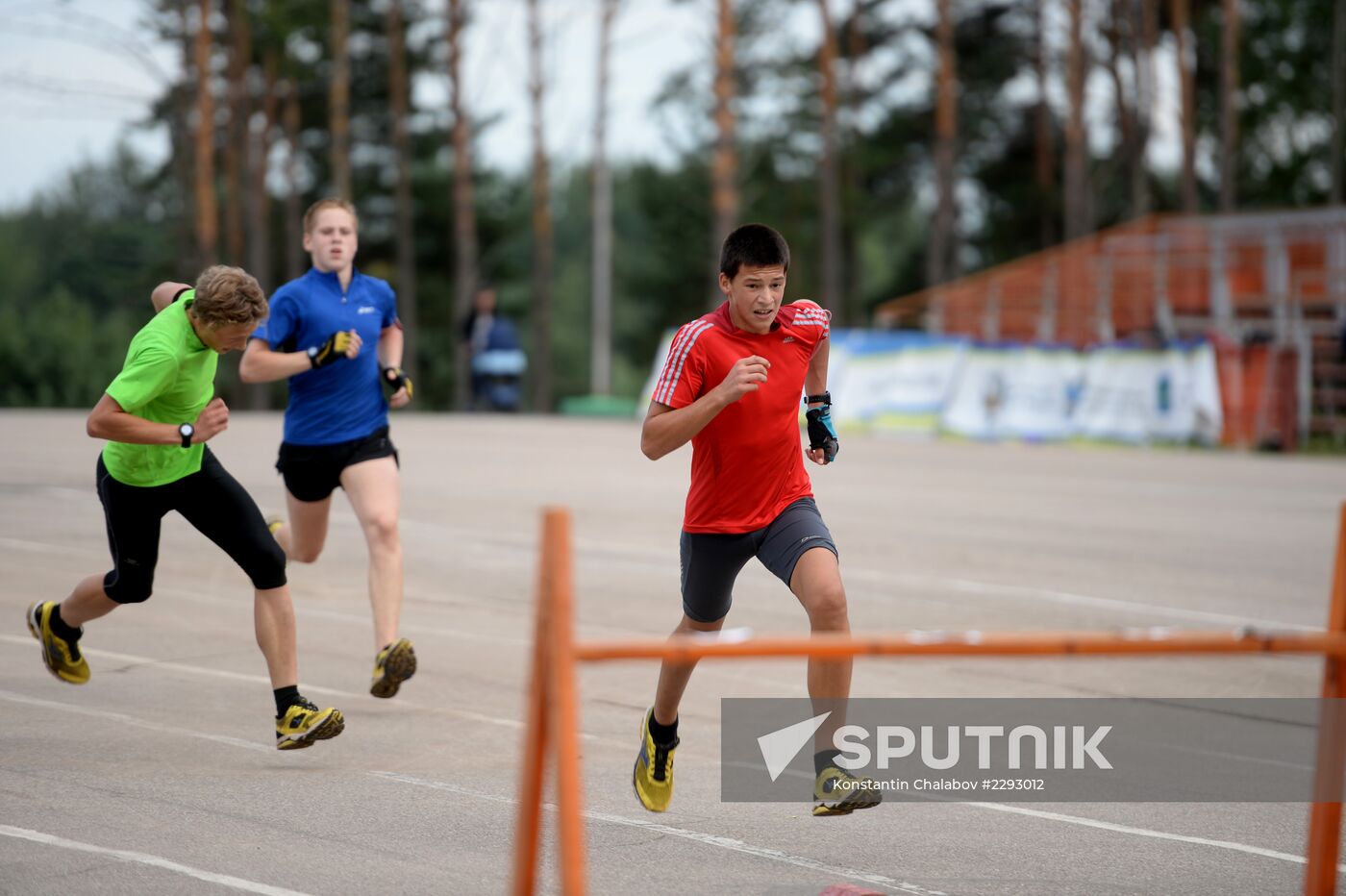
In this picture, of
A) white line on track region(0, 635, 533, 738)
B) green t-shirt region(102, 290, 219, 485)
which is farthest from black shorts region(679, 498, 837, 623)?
green t-shirt region(102, 290, 219, 485)

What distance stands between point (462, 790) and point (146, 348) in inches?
82.7

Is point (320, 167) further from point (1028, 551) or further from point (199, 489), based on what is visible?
point (199, 489)

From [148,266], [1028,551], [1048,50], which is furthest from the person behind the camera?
[148,266]

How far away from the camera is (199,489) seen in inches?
252

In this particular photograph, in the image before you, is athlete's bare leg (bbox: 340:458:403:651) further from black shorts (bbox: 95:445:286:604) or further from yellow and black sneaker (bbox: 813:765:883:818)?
yellow and black sneaker (bbox: 813:765:883:818)

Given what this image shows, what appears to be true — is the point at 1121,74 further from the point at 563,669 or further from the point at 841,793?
the point at 563,669

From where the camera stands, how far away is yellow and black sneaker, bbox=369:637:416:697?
700cm

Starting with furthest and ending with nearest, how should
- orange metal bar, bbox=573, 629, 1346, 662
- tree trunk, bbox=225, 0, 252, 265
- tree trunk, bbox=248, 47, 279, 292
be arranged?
tree trunk, bbox=248, 47, 279, 292 → tree trunk, bbox=225, 0, 252, 265 → orange metal bar, bbox=573, 629, 1346, 662

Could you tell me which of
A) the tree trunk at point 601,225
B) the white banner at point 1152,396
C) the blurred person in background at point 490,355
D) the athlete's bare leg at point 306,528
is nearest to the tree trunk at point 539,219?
the tree trunk at point 601,225

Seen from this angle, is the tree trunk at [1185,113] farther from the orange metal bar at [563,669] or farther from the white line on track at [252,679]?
the orange metal bar at [563,669]

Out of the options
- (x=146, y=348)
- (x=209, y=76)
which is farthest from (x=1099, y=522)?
(x=209, y=76)

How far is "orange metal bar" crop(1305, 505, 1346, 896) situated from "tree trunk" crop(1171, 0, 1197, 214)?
41.7 metres

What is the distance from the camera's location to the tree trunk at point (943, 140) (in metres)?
42.2

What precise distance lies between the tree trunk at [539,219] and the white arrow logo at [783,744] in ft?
118
